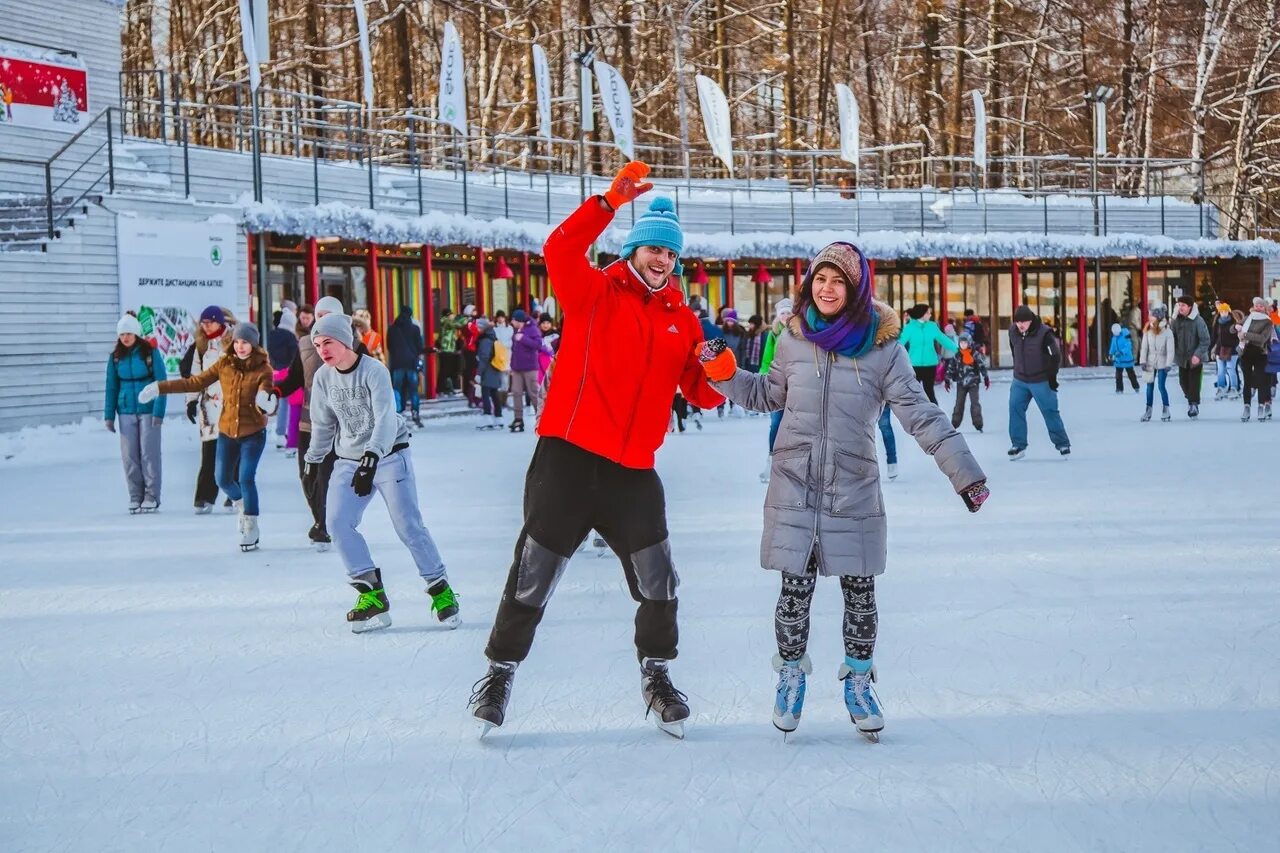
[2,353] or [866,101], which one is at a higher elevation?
[866,101]

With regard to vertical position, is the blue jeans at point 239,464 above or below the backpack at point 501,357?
below

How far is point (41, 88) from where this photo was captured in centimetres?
1903

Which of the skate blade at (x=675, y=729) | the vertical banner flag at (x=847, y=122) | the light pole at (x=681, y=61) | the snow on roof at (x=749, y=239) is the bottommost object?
the skate blade at (x=675, y=729)

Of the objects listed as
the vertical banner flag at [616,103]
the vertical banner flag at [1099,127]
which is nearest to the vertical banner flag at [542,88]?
the vertical banner flag at [616,103]

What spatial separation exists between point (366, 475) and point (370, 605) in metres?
0.67

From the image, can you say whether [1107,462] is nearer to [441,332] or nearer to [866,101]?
[441,332]

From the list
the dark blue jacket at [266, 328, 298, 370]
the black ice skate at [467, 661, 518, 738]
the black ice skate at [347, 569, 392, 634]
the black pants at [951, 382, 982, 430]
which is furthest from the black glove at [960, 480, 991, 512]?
the black pants at [951, 382, 982, 430]

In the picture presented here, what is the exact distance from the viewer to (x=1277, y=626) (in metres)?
5.88

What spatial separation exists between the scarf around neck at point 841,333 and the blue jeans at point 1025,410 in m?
8.97

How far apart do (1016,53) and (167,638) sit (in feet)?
129

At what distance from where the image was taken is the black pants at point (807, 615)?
4336 mm

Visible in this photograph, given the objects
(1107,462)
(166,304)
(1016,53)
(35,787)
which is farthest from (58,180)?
(1016,53)

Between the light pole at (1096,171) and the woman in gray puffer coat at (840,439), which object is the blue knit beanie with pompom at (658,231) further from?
the light pole at (1096,171)

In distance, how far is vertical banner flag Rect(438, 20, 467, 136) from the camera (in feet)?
76.1
